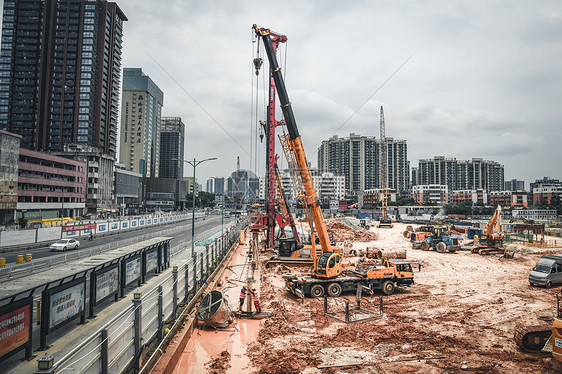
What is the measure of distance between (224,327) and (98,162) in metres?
90.0

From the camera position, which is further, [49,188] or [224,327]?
[49,188]

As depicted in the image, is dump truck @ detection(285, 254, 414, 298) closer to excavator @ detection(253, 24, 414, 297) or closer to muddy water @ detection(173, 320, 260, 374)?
excavator @ detection(253, 24, 414, 297)

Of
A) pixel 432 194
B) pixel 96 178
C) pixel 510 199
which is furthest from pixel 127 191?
pixel 510 199

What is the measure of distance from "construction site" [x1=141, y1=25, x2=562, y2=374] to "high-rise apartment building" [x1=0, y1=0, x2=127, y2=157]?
97.9m

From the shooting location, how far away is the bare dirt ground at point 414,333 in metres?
11.3

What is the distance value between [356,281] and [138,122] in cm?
18160

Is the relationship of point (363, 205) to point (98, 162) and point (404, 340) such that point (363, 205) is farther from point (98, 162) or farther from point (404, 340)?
point (404, 340)

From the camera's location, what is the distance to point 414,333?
14.3m

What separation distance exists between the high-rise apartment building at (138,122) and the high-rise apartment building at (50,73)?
207ft

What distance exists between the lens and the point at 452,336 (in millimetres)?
14141

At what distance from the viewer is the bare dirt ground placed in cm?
1130

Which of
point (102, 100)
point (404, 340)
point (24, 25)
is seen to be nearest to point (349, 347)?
point (404, 340)

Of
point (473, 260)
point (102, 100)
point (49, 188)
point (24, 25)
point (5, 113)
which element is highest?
point (24, 25)

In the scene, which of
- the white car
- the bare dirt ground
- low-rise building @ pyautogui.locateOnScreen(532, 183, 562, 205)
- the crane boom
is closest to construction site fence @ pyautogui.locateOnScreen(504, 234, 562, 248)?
the bare dirt ground
